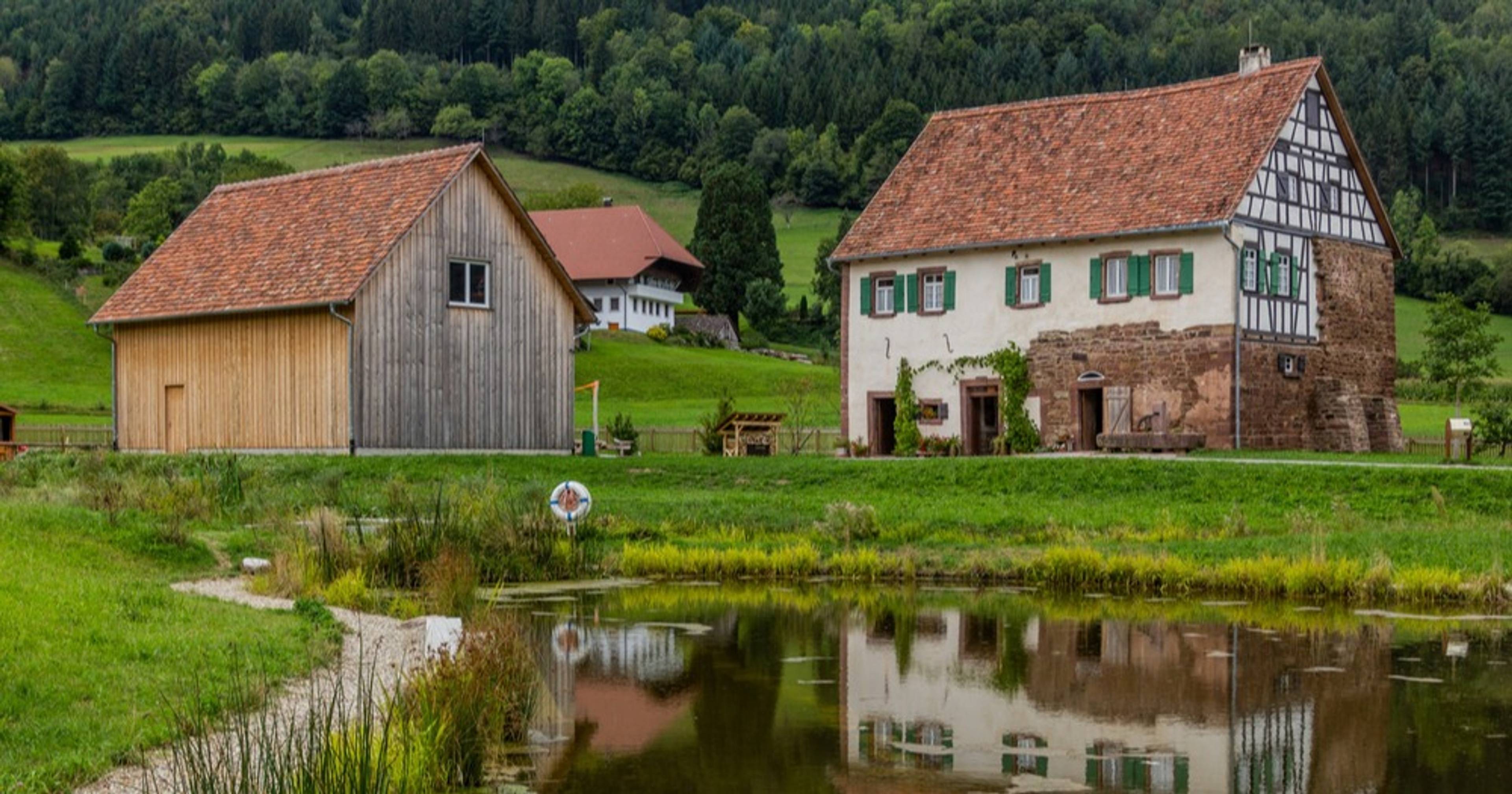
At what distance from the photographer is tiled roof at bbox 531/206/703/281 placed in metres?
94.3

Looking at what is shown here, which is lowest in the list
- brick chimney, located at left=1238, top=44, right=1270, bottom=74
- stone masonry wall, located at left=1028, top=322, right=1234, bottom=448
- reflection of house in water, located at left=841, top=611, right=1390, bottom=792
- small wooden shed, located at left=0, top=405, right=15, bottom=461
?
reflection of house in water, located at left=841, top=611, right=1390, bottom=792

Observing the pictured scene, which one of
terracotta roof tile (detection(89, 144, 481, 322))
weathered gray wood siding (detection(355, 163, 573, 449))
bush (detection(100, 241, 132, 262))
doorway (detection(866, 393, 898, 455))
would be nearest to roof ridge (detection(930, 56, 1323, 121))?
doorway (detection(866, 393, 898, 455))

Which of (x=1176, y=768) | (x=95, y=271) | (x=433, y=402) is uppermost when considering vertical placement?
(x=95, y=271)

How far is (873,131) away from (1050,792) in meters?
128

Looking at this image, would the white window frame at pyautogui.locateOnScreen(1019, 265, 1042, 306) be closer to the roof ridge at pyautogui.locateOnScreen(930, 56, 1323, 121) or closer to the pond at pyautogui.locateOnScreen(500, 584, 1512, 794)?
the roof ridge at pyautogui.locateOnScreen(930, 56, 1323, 121)

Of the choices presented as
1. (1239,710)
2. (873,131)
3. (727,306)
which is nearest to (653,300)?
(727,306)

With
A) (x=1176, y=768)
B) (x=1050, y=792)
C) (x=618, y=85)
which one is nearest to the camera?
(x=1050, y=792)

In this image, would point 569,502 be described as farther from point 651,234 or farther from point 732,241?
point 732,241

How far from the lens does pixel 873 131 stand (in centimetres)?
13900

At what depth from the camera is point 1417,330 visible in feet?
282

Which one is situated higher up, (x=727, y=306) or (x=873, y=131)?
(x=873, y=131)

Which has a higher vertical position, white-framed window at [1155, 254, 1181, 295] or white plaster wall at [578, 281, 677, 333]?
white plaster wall at [578, 281, 677, 333]

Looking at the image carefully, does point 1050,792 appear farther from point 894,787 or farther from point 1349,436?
point 1349,436

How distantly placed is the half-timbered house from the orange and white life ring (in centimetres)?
1760
